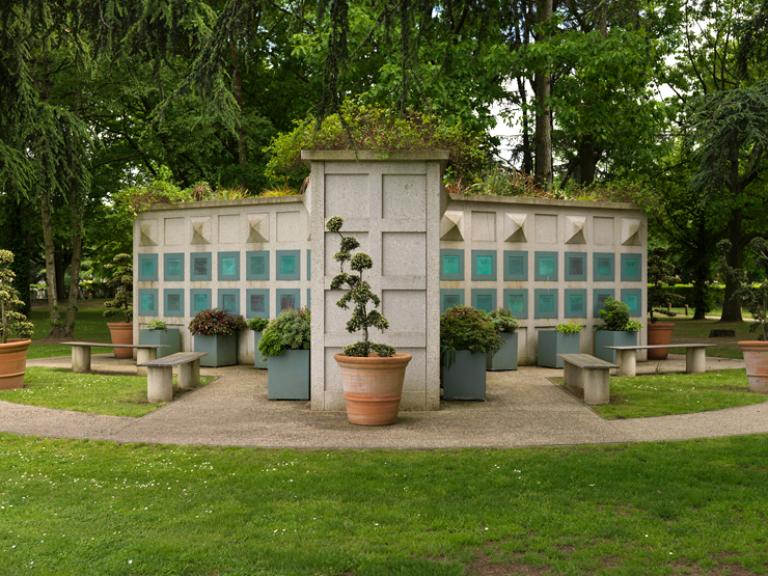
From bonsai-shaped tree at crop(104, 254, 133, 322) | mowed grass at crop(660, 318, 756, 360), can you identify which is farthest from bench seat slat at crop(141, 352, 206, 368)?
mowed grass at crop(660, 318, 756, 360)

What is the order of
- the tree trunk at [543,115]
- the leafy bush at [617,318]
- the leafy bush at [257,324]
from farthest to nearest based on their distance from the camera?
the tree trunk at [543,115]
the leafy bush at [617,318]
the leafy bush at [257,324]

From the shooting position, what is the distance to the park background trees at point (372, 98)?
19.0 ft

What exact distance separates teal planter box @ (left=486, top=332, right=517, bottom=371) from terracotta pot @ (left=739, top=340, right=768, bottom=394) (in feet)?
12.9

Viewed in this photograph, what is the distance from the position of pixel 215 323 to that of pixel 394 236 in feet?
19.1

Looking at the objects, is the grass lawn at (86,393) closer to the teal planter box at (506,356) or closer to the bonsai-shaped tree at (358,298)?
the bonsai-shaped tree at (358,298)

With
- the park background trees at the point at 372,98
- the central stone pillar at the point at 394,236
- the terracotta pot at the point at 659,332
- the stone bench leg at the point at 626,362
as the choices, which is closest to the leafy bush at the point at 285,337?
the central stone pillar at the point at 394,236

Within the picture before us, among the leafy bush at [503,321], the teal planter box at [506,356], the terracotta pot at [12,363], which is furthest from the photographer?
the teal planter box at [506,356]

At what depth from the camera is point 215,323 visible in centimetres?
1397

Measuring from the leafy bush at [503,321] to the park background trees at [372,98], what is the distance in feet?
9.31

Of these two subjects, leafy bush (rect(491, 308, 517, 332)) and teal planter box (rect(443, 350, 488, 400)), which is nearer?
teal planter box (rect(443, 350, 488, 400))

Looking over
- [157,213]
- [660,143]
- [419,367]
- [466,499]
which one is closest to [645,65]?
[660,143]

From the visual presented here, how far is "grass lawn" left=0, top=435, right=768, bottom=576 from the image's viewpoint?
4.12 meters

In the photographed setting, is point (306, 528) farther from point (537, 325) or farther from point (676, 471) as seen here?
point (537, 325)

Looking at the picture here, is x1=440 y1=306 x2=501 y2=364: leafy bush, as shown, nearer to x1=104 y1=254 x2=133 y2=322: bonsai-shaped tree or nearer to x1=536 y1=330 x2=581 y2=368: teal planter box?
x1=536 y1=330 x2=581 y2=368: teal planter box
